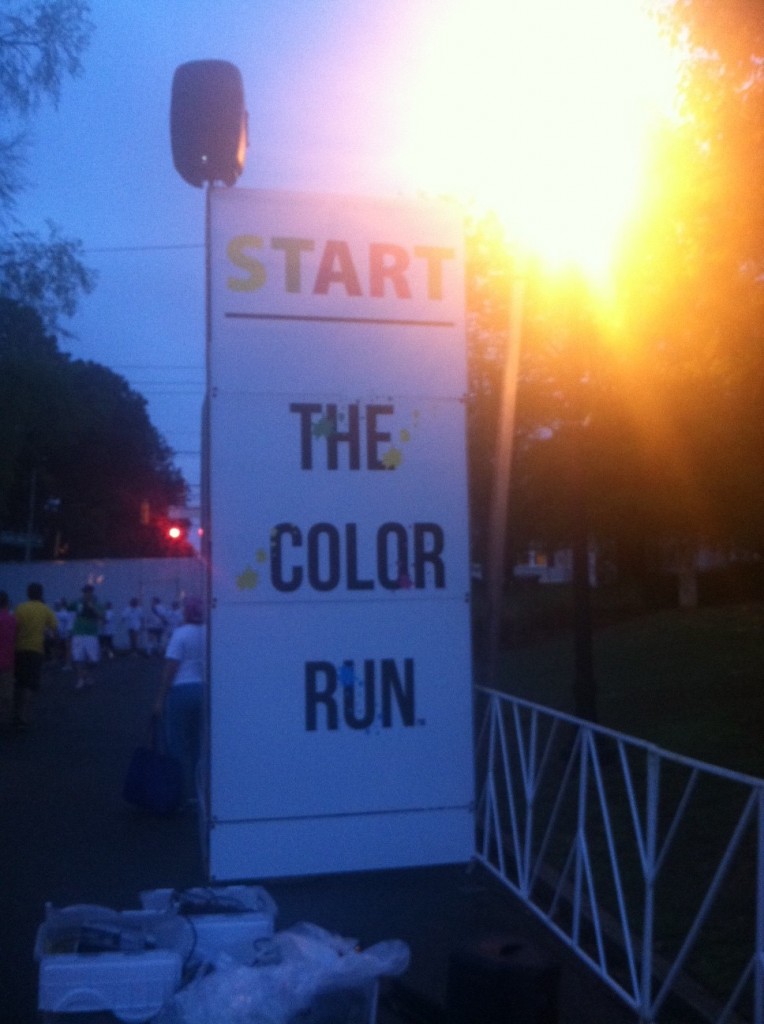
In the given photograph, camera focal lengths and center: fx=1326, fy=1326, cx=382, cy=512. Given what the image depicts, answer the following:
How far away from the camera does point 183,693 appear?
421 inches

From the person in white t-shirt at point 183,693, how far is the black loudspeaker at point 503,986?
6.26 m

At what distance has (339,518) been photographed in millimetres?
6891

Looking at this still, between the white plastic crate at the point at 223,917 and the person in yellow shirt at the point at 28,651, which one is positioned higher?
the person in yellow shirt at the point at 28,651

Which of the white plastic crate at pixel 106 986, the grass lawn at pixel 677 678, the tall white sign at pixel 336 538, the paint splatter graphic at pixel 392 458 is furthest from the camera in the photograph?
the grass lawn at pixel 677 678

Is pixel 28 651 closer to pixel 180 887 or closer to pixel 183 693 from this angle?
pixel 183 693

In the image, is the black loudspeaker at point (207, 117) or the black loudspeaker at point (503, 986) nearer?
the black loudspeaker at point (503, 986)

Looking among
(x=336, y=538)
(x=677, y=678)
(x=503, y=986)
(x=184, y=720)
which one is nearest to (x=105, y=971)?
(x=503, y=986)

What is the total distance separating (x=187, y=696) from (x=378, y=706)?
4085 mm

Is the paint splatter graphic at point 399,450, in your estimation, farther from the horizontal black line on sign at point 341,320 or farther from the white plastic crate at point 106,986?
the white plastic crate at point 106,986

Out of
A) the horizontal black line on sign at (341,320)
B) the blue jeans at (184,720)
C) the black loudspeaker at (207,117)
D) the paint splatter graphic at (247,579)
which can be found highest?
the black loudspeaker at (207,117)

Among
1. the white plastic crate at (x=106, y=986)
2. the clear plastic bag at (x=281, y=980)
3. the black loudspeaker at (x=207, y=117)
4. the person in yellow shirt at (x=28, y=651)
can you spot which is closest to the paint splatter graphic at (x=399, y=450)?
the black loudspeaker at (x=207, y=117)

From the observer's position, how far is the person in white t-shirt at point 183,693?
423 inches

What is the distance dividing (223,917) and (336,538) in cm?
224

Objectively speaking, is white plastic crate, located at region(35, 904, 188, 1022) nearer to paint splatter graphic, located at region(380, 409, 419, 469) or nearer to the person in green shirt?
paint splatter graphic, located at region(380, 409, 419, 469)
